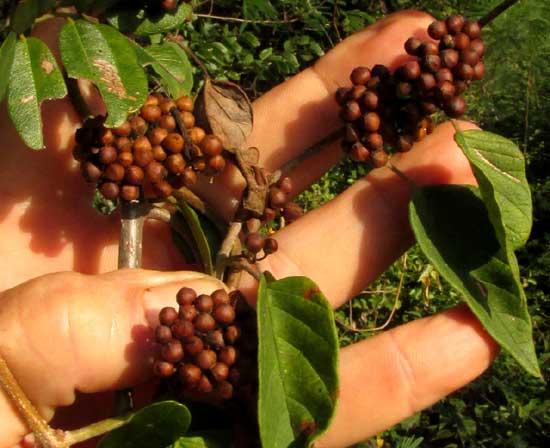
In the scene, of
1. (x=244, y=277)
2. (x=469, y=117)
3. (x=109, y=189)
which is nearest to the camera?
(x=109, y=189)

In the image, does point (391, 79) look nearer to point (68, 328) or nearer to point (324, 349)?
point (324, 349)

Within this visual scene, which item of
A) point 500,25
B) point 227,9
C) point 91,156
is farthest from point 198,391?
point 500,25

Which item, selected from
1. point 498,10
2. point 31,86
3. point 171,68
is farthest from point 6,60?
point 498,10

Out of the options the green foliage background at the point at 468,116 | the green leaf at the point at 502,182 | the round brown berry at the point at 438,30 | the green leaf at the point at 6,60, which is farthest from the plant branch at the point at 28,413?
the green foliage background at the point at 468,116

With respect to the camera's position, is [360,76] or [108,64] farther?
[360,76]

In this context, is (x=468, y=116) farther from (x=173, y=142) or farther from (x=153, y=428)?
(x=153, y=428)

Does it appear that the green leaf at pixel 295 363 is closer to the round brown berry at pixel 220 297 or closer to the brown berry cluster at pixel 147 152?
the round brown berry at pixel 220 297

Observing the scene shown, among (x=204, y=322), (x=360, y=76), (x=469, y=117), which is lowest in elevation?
(x=469, y=117)
